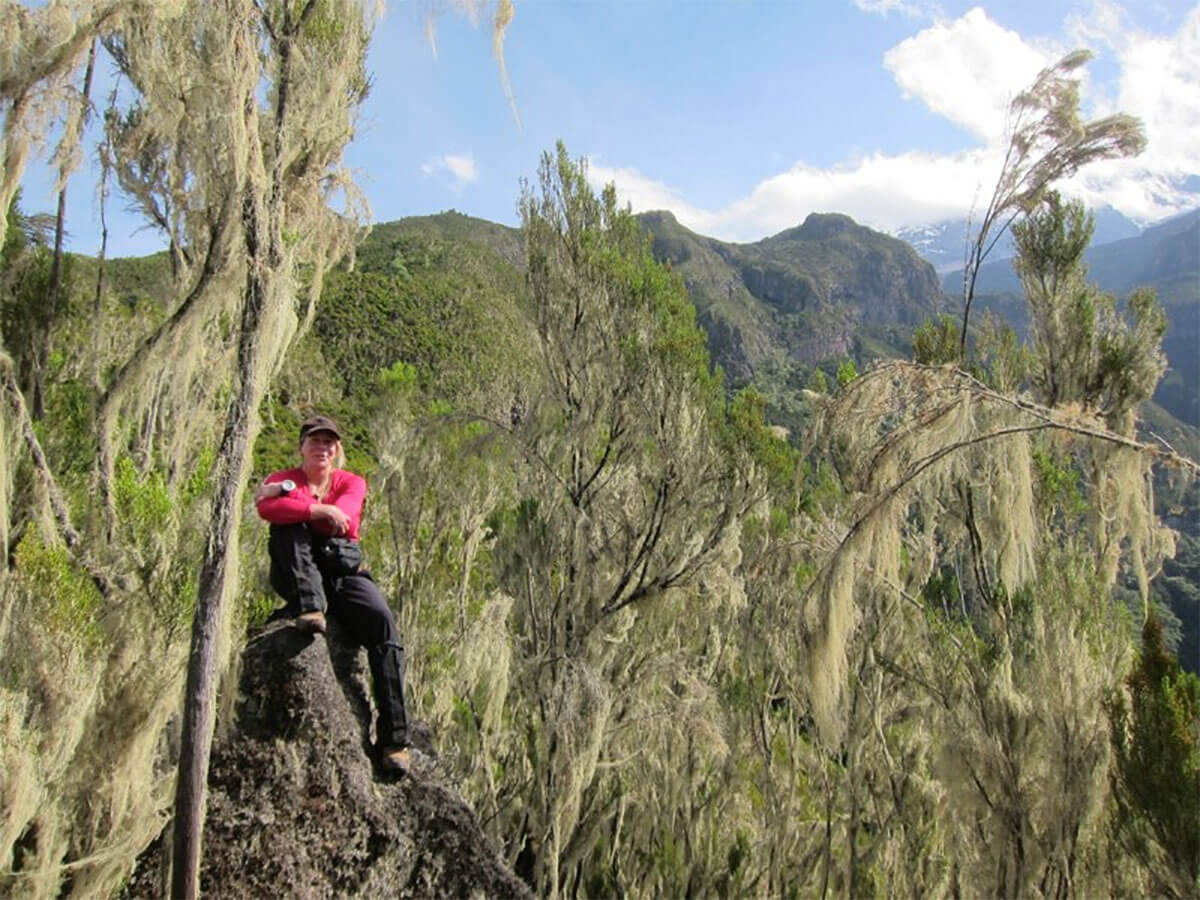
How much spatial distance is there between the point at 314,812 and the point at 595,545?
17.8 feet

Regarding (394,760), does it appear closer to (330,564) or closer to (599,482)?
(330,564)

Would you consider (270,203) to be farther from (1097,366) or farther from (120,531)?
(1097,366)

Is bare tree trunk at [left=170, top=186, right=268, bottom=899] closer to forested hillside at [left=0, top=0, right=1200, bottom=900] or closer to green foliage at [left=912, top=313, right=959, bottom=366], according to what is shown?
forested hillside at [left=0, top=0, right=1200, bottom=900]

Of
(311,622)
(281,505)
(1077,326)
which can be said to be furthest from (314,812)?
(1077,326)

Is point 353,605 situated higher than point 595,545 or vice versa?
point 353,605

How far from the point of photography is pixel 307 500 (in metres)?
3.13

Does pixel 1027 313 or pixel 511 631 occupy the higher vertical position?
pixel 1027 313

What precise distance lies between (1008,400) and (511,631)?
7.55 meters

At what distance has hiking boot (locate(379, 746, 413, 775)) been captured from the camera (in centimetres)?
311

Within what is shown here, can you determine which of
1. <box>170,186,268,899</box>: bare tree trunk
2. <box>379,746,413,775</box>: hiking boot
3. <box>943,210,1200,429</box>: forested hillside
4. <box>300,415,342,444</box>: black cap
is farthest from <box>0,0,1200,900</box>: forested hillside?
<box>943,210,1200,429</box>: forested hillside

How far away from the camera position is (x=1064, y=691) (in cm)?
489

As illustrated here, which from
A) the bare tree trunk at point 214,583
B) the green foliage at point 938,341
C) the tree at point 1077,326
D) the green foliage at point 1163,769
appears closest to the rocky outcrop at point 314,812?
the bare tree trunk at point 214,583

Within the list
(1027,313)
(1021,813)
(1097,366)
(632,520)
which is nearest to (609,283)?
(632,520)

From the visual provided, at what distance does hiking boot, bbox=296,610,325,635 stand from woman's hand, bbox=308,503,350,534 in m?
0.36
